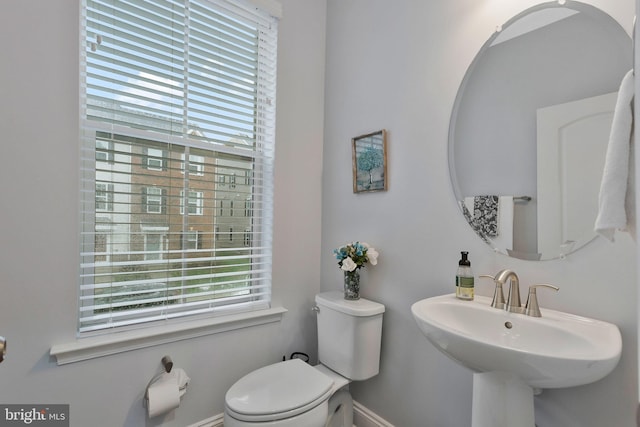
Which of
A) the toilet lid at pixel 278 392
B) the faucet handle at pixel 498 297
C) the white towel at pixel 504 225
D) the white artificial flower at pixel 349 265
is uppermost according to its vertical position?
the white towel at pixel 504 225

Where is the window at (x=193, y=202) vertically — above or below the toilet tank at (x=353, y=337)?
above

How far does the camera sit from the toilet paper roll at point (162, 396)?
51.9 inches

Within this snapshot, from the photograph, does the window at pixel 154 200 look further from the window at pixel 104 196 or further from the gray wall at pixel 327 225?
the gray wall at pixel 327 225

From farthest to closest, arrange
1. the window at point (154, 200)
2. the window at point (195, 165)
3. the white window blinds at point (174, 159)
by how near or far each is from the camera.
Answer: the window at point (195, 165) → the window at point (154, 200) → the white window blinds at point (174, 159)

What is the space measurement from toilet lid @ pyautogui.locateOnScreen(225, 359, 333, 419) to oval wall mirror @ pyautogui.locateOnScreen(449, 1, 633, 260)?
0.94 m

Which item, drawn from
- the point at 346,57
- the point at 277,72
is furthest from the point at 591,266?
the point at 277,72

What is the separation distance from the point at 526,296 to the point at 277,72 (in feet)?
5.40

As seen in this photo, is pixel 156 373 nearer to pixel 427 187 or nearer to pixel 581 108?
pixel 427 187

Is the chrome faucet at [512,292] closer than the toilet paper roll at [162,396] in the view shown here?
Yes

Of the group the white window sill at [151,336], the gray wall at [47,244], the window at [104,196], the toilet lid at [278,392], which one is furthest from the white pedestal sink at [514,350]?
the window at [104,196]

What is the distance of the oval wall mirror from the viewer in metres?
1.04

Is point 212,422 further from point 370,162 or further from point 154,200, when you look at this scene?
point 370,162

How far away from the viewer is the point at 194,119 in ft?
5.26

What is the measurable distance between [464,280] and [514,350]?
0.45 metres
